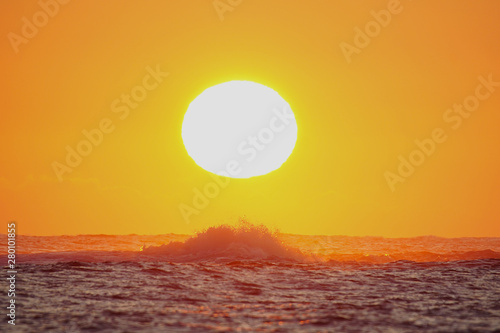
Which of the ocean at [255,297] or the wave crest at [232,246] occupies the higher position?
the wave crest at [232,246]

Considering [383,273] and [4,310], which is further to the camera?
[383,273]

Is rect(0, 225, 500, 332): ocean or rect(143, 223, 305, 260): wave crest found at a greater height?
rect(143, 223, 305, 260): wave crest

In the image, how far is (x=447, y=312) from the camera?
48.7 ft

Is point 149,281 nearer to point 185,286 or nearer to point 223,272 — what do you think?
point 185,286

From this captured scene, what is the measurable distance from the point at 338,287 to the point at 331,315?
568 centimetres

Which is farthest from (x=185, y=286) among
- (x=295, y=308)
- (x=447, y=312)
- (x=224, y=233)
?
(x=224, y=233)

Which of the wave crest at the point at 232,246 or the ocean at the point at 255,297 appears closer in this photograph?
the ocean at the point at 255,297

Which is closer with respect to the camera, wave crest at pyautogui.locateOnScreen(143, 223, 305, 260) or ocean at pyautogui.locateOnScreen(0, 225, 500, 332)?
ocean at pyautogui.locateOnScreen(0, 225, 500, 332)

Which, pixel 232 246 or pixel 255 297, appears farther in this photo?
pixel 232 246

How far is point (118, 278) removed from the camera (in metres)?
20.2

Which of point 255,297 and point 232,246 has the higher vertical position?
point 232,246

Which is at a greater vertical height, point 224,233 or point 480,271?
point 224,233

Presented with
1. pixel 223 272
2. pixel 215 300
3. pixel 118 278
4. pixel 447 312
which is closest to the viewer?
pixel 447 312

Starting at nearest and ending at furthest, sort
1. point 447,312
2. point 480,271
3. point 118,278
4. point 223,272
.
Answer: point 447,312 < point 118,278 < point 223,272 < point 480,271
